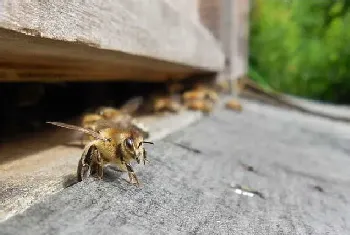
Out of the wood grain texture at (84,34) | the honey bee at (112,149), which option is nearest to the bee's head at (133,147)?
the honey bee at (112,149)

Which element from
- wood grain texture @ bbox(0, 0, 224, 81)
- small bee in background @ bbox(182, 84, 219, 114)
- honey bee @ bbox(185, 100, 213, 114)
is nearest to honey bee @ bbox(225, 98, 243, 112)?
small bee in background @ bbox(182, 84, 219, 114)

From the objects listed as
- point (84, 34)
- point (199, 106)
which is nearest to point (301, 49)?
point (199, 106)

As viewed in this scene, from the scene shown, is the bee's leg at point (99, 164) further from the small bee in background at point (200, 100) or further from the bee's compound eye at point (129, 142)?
the small bee in background at point (200, 100)

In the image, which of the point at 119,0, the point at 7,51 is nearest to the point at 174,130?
the point at 119,0

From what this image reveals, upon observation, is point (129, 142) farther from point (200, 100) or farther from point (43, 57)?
point (200, 100)

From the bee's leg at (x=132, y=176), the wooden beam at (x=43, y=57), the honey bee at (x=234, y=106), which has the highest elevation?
the wooden beam at (x=43, y=57)

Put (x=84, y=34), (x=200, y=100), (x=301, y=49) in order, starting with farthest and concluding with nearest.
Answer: (x=301, y=49) < (x=200, y=100) < (x=84, y=34)
